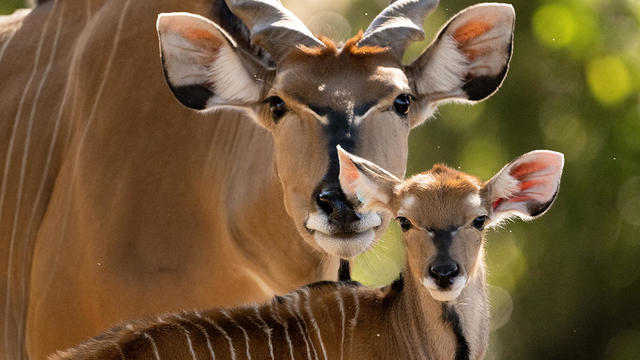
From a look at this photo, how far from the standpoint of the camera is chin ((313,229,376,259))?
390 cm

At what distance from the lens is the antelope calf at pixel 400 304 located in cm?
377

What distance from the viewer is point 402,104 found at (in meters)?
4.17

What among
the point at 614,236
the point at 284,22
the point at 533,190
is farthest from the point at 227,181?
the point at 614,236

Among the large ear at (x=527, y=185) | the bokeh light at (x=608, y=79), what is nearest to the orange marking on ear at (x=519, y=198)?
the large ear at (x=527, y=185)

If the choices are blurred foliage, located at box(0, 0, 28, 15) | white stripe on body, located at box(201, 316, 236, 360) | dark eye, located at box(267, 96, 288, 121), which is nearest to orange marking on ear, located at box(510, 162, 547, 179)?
dark eye, located at box(267, 96, 288, 121)

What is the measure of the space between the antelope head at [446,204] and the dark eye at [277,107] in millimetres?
376

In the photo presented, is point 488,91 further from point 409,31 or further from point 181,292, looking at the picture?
point 181,292

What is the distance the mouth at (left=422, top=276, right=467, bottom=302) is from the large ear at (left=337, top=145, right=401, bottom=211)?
0.28 metres

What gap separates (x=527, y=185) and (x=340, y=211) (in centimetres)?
56

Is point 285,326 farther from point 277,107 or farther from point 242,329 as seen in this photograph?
point 277,107

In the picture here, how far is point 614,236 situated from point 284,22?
6.11 meters

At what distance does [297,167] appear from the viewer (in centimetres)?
409

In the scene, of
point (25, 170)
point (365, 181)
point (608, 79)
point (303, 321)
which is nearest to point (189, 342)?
point (303, 321)

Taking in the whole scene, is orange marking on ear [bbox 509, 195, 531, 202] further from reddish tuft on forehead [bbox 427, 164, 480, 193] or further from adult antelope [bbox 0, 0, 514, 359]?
adult antelope [bbox 0, 0, 514, 359]
